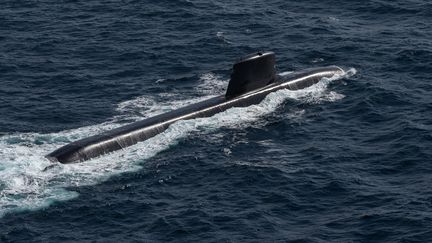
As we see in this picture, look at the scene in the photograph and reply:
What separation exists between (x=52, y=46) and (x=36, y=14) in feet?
34.0

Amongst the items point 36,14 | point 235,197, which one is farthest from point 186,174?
point 36,14

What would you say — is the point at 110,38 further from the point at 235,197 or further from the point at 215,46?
the point at 235,197

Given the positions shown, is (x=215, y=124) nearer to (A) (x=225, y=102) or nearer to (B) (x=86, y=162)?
(A) (x=225, y=102)

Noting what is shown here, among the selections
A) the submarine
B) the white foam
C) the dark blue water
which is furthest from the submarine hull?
the dark blue water

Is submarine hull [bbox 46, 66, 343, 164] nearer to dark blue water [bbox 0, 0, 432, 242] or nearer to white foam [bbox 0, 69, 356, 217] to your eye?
white foam [bbox 0, 69, 356, 217]

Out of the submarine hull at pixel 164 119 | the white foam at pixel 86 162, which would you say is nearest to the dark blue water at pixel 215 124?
the white foam at pixel 86 162

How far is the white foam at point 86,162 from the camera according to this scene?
197ft

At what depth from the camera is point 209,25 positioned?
309 feet

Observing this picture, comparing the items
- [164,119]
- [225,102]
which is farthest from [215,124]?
[164,119]

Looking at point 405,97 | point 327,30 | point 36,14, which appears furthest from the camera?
point 36,14

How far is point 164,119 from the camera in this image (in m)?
70.8

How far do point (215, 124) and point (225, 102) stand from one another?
3.52 metres

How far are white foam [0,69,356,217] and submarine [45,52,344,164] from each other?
0.50m

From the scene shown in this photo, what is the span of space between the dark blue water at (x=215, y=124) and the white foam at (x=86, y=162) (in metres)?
0.15
